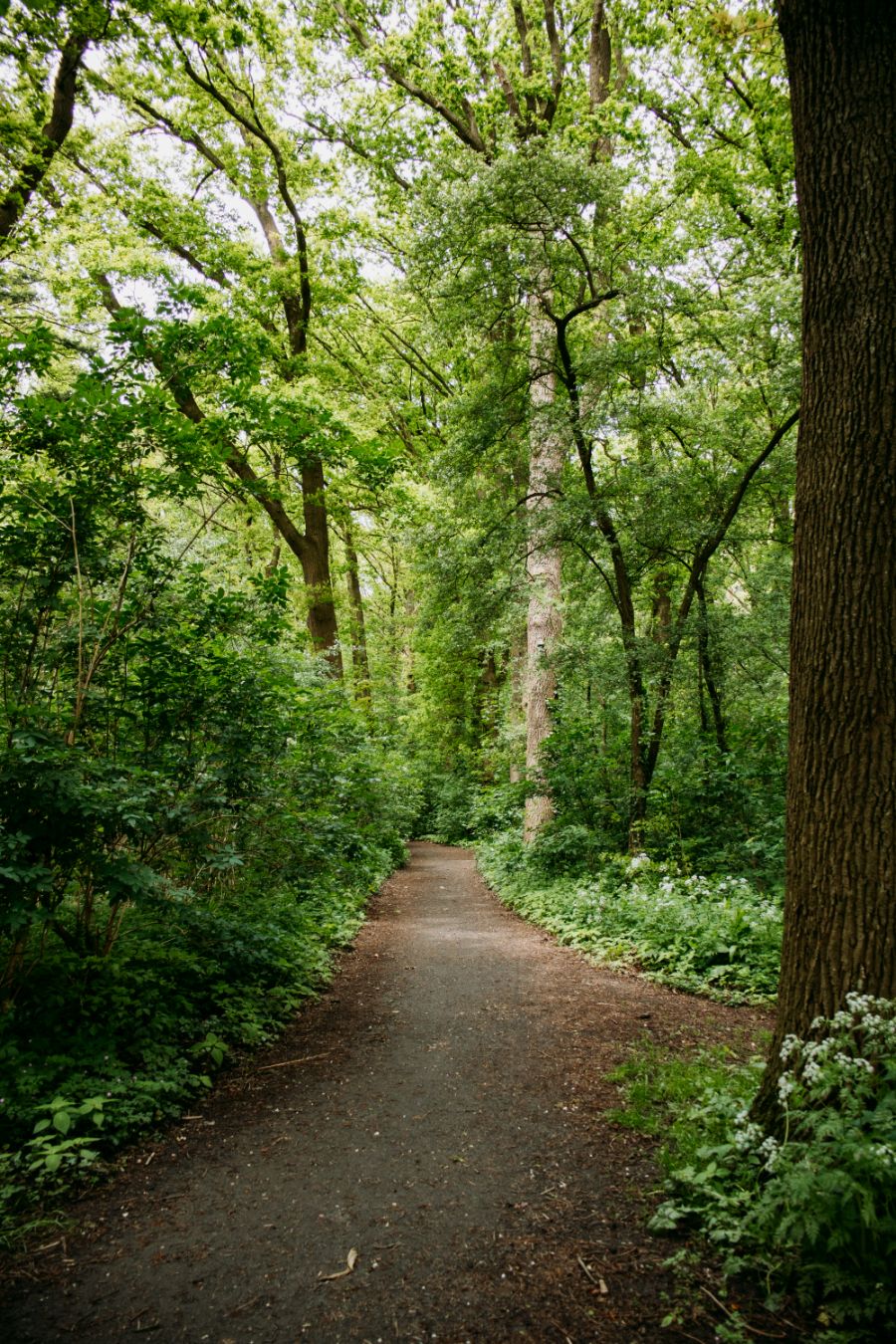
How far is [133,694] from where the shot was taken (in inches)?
190

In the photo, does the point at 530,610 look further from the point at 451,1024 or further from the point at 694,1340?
the point at 694,1340

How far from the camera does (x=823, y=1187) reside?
83.9 inches

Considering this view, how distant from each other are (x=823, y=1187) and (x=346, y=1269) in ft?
5.89

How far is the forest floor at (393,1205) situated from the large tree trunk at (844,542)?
1059 mm

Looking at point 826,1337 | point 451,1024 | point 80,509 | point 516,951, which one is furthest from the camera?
point 516,951

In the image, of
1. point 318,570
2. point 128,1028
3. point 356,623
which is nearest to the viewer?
point 128,1028

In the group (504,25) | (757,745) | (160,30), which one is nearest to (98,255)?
(160,30)

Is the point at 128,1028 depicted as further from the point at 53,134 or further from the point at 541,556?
the point at 53,134

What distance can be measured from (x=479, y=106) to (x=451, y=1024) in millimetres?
13100

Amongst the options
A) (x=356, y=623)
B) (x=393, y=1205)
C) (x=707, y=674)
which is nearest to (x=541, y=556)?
(x=707, y=674)

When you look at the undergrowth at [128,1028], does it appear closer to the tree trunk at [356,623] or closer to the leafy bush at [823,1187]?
the leafy bush at [823,1187]

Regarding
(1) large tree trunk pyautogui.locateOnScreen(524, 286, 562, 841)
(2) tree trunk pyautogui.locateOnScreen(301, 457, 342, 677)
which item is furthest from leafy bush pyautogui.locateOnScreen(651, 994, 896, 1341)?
(2) tree trunk pyautogui.locateOnScreen(301, 457, 342, 677)

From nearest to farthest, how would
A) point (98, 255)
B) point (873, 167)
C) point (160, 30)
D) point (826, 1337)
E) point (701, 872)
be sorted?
point (826, 1337) → point (873, 167) → point (701, 872) → point (160, 30) → point (98, 255)

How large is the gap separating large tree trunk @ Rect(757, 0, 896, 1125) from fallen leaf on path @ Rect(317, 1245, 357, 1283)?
6.06 feet
